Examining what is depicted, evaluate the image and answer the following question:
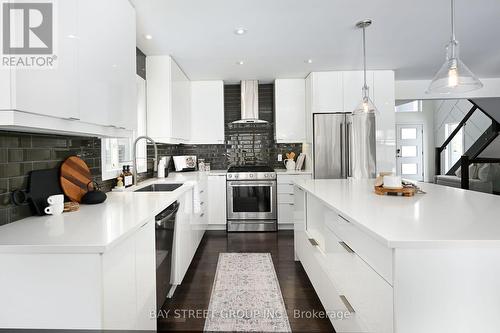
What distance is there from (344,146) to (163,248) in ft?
10.5

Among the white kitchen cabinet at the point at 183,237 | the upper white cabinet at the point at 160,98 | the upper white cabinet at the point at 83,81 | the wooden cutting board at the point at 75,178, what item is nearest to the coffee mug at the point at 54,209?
the wooden cutting board at the point at 75,178

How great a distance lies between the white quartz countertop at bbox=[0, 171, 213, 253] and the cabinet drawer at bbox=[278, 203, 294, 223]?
8.99 ft

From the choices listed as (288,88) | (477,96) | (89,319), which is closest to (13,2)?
(89,319)

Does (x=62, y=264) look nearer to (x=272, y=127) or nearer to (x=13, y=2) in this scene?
(x=13, y=2)

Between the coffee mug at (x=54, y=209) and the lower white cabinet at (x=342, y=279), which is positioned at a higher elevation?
the coffee mug at (x=54, y=209)

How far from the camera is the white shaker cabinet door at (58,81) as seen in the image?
111 centimetres

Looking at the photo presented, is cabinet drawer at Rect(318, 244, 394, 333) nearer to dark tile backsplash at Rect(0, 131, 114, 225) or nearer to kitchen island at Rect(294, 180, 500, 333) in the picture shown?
kitchen island at Rect(294, 180, 500, 333)

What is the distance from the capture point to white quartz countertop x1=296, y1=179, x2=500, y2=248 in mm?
1032

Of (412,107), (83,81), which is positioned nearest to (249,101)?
(83,81)

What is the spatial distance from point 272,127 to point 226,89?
106 centimetres

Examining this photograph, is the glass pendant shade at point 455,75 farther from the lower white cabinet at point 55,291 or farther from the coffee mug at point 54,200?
the coffee mug at point 54,200

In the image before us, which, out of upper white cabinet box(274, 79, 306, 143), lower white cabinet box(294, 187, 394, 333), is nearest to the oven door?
upper white cabinet box(274, 79, 306, 143)

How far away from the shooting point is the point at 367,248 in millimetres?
1295

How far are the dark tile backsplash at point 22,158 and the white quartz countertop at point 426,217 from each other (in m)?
1.70
